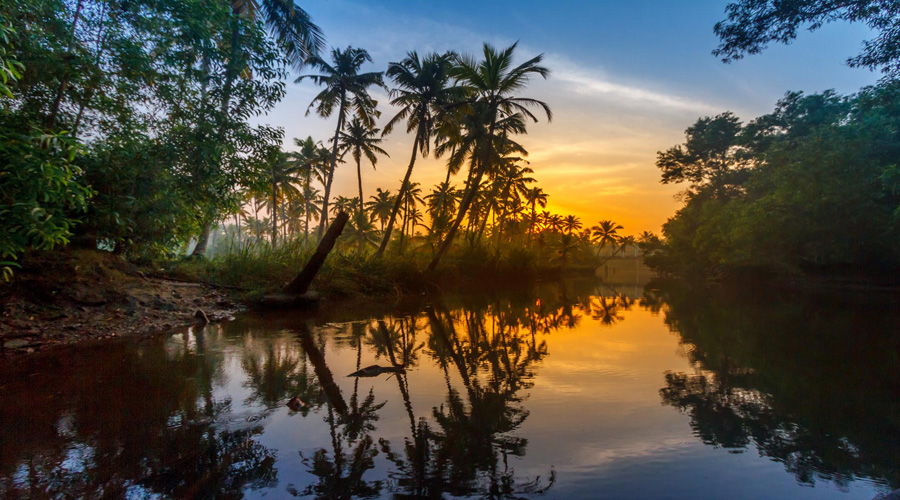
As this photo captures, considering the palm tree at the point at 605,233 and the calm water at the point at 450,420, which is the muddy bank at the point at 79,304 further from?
the palm tree at the point at 605,233

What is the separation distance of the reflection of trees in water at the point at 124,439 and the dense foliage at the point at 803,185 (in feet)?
51.8

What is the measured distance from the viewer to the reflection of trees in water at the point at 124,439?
243 cm

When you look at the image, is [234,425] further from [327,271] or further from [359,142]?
[359,142]

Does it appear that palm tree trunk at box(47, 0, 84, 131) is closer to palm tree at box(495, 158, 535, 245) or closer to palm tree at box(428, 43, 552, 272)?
palm tree at box(428, 43, 552, 272)

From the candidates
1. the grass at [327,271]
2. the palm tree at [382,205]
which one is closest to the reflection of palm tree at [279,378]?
the grass at [327,271]

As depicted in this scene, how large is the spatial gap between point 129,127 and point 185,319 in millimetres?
3518

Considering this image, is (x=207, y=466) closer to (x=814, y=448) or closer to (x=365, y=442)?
(x=365, y=442)

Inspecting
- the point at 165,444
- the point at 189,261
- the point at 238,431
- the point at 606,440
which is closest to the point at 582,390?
the point at 606,440

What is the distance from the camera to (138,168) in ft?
23.6

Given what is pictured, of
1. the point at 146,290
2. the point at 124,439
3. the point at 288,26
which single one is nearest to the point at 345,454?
the point at 124,439

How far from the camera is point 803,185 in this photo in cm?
1945

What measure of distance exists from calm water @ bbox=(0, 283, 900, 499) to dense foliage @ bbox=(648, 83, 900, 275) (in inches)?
455

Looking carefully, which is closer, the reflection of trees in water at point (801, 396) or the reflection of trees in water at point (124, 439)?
the reflection of trees in water at point (124, 439)

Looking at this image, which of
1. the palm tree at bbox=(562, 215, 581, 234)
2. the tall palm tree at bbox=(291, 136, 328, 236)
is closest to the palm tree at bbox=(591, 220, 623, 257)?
the palm tree at bbox=(562, 215, 581, 234)
